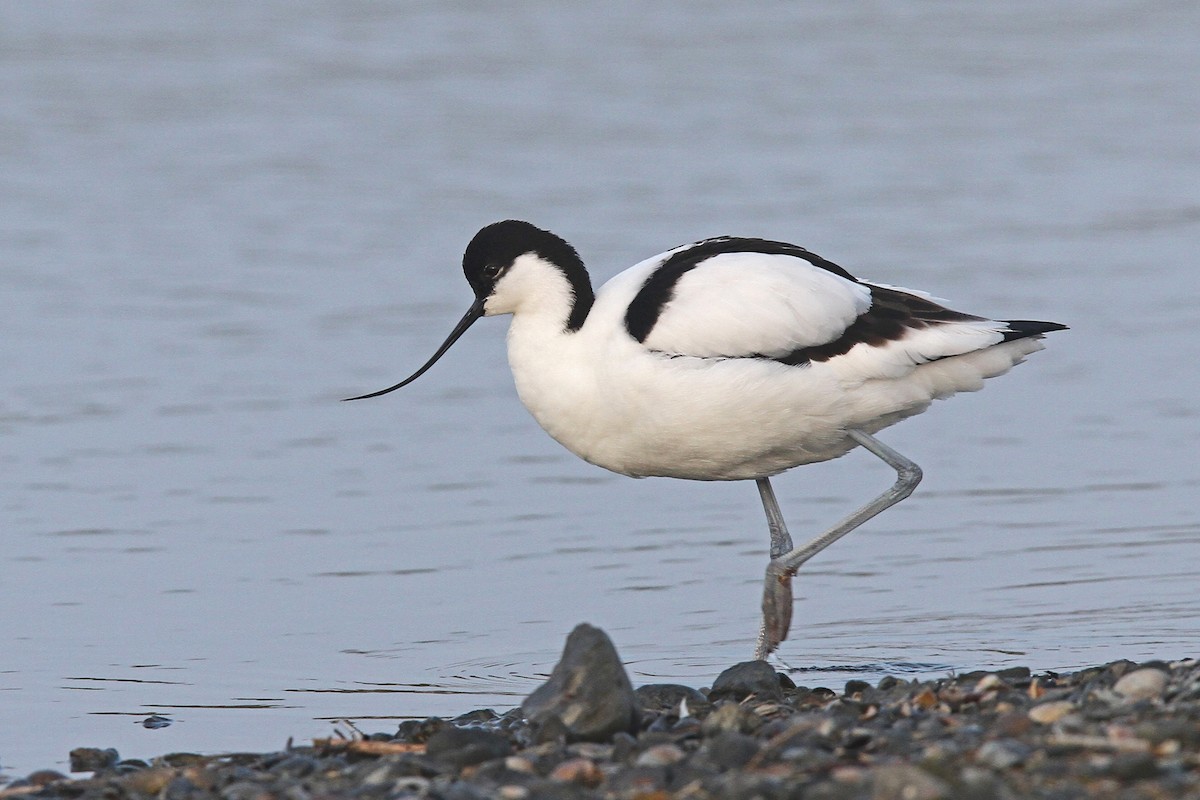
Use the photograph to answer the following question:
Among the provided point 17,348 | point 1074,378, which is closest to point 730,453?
point 1074,378

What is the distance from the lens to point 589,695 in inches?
223

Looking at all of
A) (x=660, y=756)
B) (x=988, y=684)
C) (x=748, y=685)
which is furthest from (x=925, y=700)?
(x=660, y=756)

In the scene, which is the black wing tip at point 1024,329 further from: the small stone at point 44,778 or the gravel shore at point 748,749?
the small stone at point 44,778

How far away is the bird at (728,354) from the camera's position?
6.95 m

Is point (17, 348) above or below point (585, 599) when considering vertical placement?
above

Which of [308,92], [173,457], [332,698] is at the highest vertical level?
[308,92]

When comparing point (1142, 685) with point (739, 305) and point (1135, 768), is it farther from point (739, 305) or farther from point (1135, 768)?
point (739, 305)

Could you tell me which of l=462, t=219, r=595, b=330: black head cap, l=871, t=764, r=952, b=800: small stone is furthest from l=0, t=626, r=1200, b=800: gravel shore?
l=462, t=219, r=595, b=330: black head cap

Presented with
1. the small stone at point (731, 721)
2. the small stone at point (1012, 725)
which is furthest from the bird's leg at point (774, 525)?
the small stone at point (1012, 725)

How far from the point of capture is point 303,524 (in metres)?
9.16

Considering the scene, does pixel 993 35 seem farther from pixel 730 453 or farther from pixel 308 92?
pixel 730 453

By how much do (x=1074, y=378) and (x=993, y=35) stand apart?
13.7 metres

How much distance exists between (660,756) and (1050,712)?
110cm

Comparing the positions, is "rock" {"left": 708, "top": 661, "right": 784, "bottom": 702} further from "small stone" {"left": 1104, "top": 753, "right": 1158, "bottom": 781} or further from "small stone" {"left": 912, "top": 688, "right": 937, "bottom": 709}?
"small stone" {"left": 1104, "top": 753, "right": 1158, "bottom": 781}
